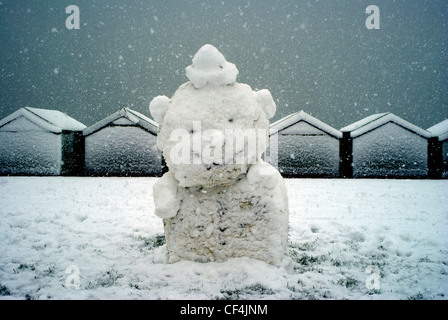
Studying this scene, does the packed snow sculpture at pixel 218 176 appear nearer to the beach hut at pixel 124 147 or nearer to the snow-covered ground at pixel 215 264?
the snow-covered ground at pixel 215 264

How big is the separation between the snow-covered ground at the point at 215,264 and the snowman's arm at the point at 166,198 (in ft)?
1.85

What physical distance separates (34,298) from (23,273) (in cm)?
64

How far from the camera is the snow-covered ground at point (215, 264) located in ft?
8.91

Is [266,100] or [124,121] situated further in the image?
[124,121]

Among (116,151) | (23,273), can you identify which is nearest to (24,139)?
(116,151)

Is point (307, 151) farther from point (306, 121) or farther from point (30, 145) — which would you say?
point (30, 145)

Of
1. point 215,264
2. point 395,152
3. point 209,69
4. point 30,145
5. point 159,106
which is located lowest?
point 215,264

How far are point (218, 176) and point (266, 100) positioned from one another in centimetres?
101

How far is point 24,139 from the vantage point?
1725 centimetres

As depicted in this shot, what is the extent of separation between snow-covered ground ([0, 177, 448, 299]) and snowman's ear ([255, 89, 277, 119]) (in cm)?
164

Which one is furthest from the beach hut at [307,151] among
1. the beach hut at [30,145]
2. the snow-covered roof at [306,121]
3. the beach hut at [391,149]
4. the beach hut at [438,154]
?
the beach hut at [30,145]

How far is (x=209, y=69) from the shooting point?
10.1 feet

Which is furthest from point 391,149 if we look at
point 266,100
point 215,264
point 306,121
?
point 215,264
